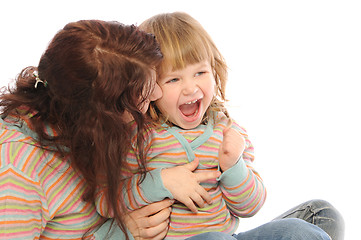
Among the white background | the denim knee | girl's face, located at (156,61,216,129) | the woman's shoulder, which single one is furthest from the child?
the white background

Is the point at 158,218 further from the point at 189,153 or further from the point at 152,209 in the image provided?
the point at 189,153

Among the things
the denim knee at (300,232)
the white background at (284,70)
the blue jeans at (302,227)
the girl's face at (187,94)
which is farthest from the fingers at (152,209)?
the white background at (284,70)

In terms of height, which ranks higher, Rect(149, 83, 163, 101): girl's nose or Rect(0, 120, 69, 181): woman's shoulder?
Rect(149, 83, 163, 101): girl's nose

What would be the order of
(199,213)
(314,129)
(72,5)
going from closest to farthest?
(199,213), (72,5), (314,129)

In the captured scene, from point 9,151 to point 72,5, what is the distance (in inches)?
46.8

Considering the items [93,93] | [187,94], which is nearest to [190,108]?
[187,94]

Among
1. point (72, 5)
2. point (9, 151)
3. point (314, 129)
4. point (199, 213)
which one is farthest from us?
point (314, 129)

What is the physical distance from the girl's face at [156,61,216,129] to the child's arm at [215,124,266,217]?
12 cm

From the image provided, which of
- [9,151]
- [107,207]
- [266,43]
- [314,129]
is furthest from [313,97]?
[9,151]

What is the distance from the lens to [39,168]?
1.32m

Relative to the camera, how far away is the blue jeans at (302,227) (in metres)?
1.47

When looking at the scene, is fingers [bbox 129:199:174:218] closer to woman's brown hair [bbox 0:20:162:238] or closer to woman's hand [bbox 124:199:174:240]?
woman's hand [bbox 124:199:174:240]

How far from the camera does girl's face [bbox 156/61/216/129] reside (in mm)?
1511

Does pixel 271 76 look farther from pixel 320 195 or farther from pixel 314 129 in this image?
pixel 320 195
